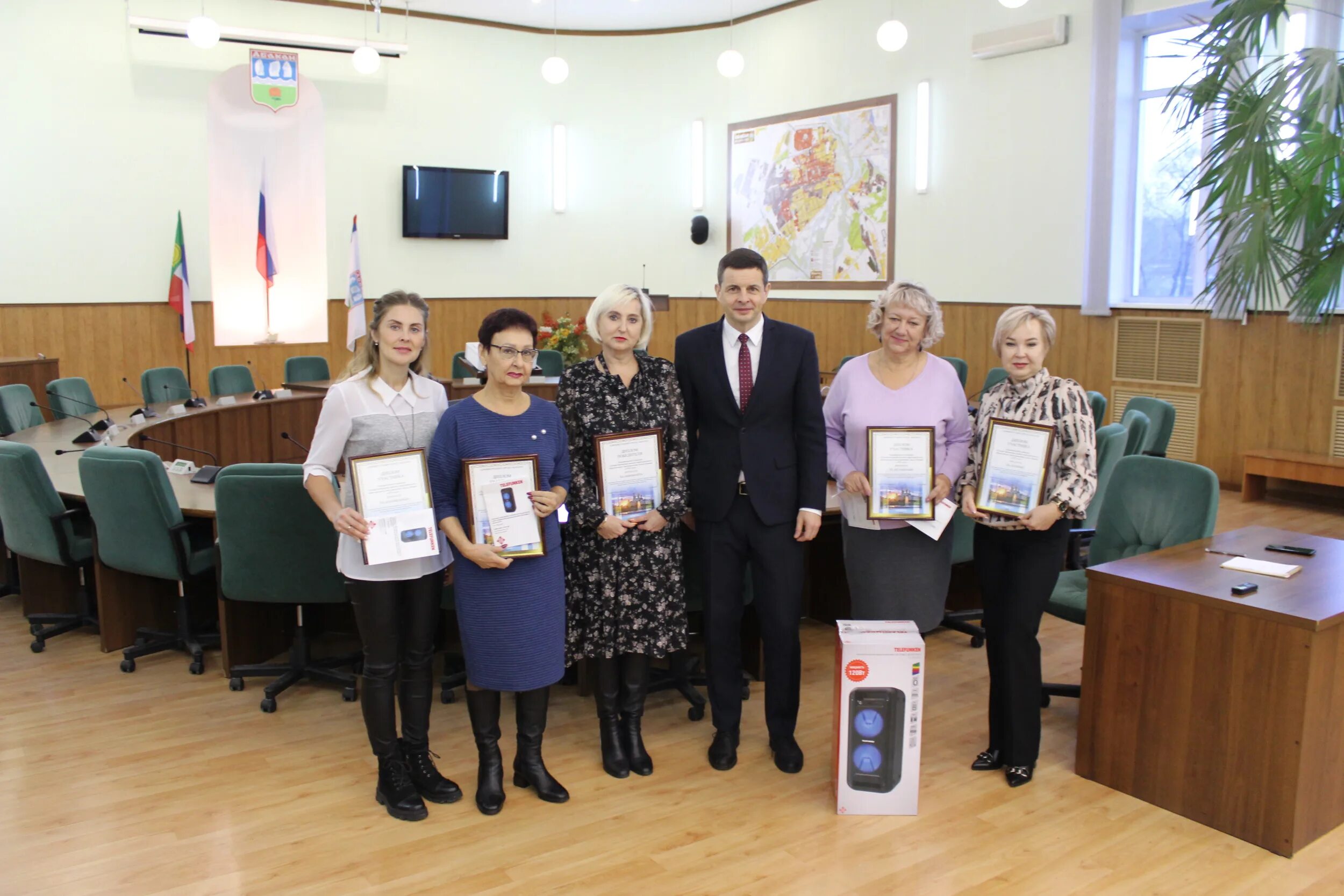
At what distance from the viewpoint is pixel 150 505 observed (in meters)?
4.03

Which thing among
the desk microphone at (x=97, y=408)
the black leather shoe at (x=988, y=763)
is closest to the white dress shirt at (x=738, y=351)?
the black leather shoe at (x=988, y=763)

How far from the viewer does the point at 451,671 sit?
13.7 ft

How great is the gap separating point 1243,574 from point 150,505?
3.84m

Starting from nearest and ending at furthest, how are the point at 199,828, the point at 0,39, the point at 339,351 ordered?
the point at 199,828 < the point at 0,39 < the point at 339,351

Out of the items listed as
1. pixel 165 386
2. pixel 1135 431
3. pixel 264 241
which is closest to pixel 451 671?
pixel 1135 431

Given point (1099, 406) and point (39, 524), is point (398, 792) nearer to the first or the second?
point (39, 524)

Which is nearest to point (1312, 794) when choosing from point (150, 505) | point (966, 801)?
point (966, 801)

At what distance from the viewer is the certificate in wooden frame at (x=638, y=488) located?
3.11 meters

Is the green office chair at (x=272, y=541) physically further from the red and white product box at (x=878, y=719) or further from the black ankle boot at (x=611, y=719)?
the red and white product box at (x=878, y=719)

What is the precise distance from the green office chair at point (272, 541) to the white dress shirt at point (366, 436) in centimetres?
81

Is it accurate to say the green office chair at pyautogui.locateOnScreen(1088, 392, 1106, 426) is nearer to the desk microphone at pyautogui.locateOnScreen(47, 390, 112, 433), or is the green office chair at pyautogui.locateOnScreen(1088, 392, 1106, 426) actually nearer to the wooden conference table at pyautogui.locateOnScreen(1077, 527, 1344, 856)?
the wooden conference table at pyautogui.locateOnScreen(1077, 527, 1344, 856)

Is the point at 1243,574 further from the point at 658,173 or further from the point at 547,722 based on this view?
the point at 658,173

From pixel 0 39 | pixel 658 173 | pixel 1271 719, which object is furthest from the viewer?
pixel 658 173

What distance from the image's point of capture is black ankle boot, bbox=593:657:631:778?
332cm
